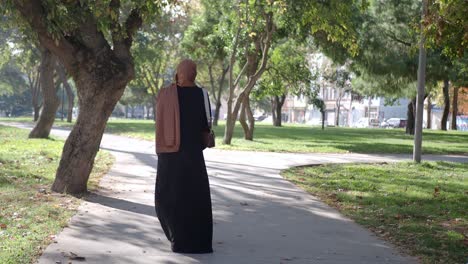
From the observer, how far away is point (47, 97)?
2261 centimetres

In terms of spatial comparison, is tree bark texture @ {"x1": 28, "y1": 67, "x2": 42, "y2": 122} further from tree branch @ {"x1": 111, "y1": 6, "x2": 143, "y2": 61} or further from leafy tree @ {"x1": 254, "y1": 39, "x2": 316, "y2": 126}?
tree branch @ {"x1": 111, "y1": 6, "x2": 143, "y2": 61}

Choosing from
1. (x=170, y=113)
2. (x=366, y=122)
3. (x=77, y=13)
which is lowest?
(x=366, y=122)

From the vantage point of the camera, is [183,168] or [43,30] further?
[43,30]

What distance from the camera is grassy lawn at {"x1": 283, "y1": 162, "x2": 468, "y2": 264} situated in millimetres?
6769

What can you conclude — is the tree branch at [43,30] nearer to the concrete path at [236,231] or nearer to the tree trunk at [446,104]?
the concrete path at [236,231]

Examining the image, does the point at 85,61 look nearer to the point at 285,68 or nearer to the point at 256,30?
the point at 256,30

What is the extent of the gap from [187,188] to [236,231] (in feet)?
4.33

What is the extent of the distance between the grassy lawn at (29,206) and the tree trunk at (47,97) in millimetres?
7678

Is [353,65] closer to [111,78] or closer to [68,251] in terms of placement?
[111,78]

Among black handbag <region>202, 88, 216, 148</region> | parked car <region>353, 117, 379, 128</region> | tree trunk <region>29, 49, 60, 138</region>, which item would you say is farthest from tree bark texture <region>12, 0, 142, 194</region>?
parked car <region>353, 117, 379, 128</region>

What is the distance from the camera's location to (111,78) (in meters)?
9.05

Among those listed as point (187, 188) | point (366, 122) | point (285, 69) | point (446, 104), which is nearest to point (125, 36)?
point (187, 188)

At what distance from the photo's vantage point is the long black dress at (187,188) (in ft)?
19.8

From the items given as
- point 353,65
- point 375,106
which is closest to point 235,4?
point 353,65
